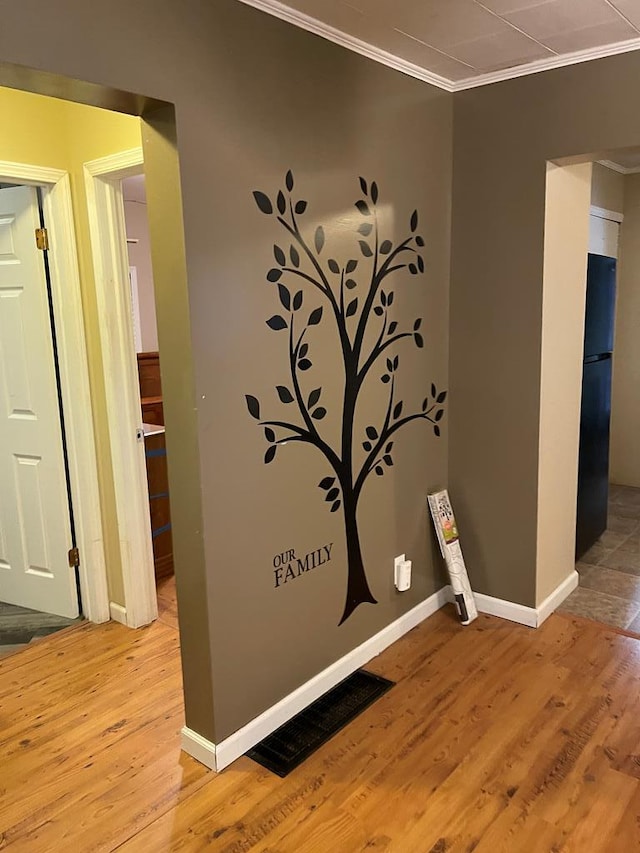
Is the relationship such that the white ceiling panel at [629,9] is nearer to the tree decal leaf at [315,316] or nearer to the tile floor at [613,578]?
the tree decal leaf at [315,316]

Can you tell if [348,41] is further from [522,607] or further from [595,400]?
[522,607]

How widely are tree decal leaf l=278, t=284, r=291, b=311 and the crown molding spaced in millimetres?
865

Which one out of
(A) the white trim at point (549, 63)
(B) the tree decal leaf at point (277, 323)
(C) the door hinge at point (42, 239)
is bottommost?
(B) the tree decal leaf at point (277, 323)

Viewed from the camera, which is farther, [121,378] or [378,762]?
[121,378]

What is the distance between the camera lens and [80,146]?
290cm

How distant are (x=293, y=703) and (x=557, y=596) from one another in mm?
1553

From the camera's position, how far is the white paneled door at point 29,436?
306 cm

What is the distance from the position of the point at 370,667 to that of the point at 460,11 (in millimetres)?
2515

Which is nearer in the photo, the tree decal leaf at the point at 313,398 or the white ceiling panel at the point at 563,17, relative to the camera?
the white ceiling panel at the point at 563,17

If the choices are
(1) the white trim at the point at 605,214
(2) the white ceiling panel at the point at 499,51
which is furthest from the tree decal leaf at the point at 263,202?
(1) the white trim at the point at 605,214

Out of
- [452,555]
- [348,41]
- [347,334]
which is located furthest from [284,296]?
[452,555]

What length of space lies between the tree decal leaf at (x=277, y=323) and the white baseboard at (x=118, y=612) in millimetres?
1753

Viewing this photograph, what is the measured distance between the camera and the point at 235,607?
2.26m

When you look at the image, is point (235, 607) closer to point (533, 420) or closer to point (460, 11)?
point (533, 420)
